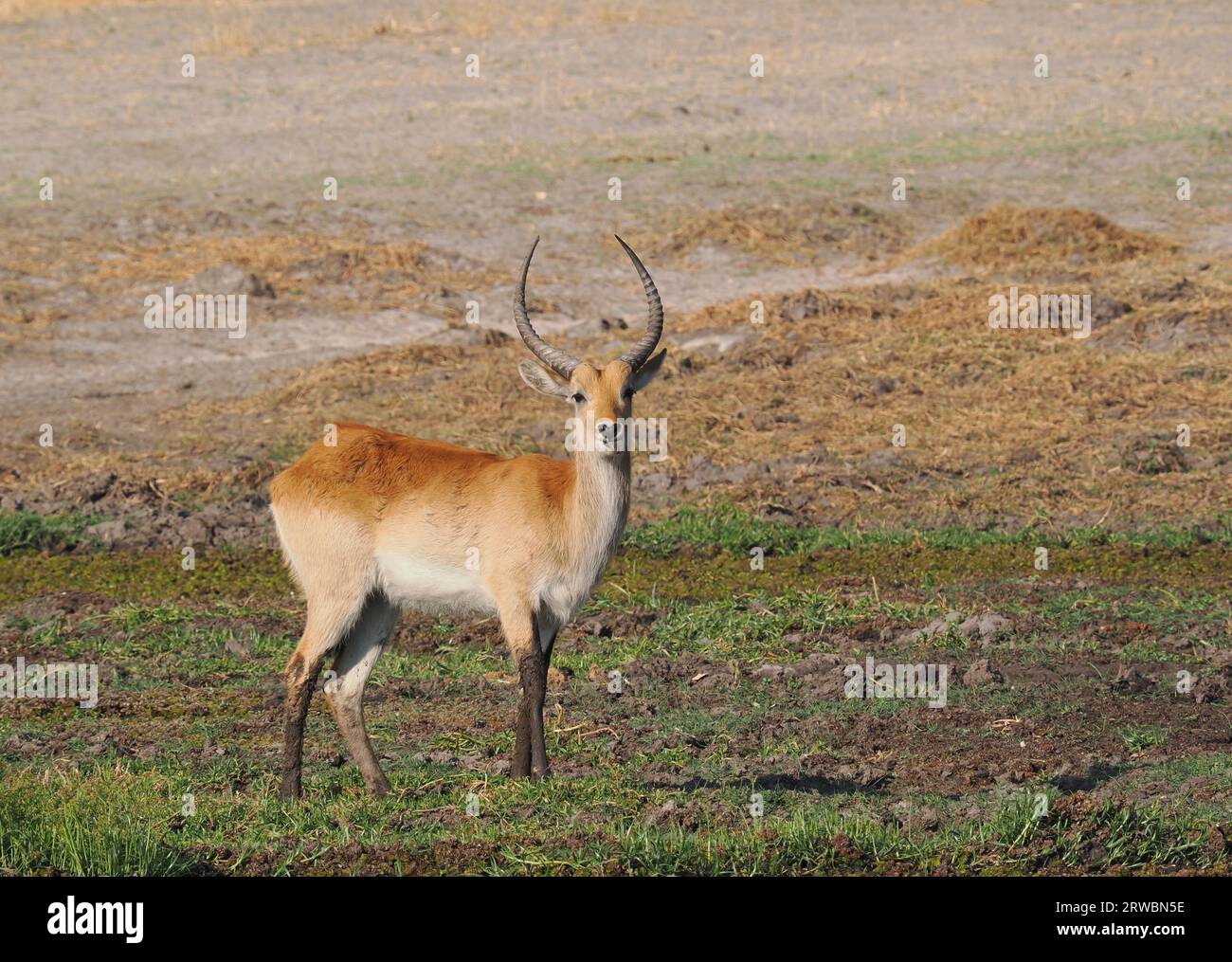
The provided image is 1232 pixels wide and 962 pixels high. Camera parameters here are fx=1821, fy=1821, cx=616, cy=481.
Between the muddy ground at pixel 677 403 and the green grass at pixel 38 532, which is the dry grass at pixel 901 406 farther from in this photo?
the green grass at pixel 38 532

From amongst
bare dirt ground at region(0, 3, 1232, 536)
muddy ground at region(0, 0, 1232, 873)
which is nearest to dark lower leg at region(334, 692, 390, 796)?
muddy ground at region(0, 0, 1232, 873)

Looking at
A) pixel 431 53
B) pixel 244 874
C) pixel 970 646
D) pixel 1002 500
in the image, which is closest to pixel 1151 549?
pixel 1002 500

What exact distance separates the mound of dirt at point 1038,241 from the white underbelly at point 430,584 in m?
11.1

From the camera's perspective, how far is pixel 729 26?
93.5 ft

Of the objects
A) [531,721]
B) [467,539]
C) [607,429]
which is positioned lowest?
[531,721]

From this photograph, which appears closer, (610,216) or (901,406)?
(901,406)

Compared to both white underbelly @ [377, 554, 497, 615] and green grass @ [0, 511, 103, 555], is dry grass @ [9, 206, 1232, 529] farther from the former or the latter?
white underbelly @ [377, 554, 497, 615]

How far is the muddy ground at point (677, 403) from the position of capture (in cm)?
703

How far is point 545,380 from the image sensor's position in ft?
24.1

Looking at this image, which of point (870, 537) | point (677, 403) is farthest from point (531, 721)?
point (677, 403)

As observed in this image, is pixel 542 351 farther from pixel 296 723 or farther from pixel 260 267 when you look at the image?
pixel 260 267

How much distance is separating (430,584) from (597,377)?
1051 mm

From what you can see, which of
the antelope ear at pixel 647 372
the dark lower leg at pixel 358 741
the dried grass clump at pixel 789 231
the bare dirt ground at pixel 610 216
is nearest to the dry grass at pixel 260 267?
the bare dirt ground at pixel 610 216

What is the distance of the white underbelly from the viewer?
7184 mm
